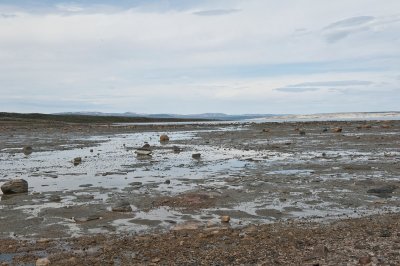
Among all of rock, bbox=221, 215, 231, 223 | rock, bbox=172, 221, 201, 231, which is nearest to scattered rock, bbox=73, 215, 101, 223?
rock, bbox=172, 221, 201, 231

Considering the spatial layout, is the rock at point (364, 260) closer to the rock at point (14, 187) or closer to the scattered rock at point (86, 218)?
the scattered rock at point (86, 218)

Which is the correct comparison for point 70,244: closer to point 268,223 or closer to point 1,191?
point 268,223

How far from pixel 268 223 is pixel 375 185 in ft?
20.8

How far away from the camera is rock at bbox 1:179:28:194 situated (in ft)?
47.6

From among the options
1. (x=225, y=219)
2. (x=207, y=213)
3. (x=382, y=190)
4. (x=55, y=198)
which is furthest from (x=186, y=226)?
(x=382, y=190)

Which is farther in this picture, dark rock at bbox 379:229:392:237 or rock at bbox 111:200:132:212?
rock at bbox 111:200:132:212

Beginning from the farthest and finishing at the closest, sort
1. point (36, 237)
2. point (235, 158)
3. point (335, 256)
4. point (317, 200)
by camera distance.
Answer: point (235, 158)
point (317, 200)
point (36, 237)
point (335, 256)

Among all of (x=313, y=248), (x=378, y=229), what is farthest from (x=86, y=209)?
(x=378, y=229)

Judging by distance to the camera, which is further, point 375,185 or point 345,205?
point 375,185

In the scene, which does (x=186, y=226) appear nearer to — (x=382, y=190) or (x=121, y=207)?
(x=121, y=207)

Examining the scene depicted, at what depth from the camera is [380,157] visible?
23188mm

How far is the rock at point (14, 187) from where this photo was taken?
47.6ft

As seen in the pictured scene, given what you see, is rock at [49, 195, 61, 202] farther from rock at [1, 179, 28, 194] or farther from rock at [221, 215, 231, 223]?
rock at [221, 215, 231, 223]

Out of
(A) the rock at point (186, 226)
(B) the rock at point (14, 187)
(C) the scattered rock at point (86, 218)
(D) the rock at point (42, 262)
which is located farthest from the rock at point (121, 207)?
(B) the rock at point (14, 187)
